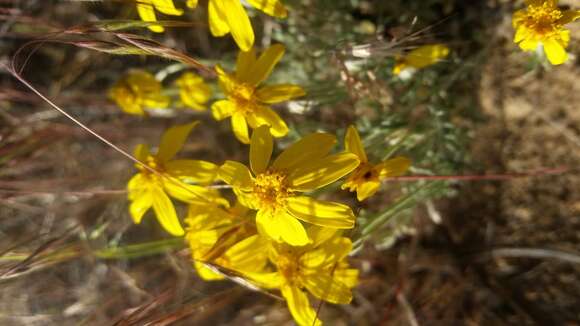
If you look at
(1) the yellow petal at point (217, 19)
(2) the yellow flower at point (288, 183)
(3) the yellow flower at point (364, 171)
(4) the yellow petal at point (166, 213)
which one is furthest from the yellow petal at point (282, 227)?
(1) the yellow petal at point (217, 19)

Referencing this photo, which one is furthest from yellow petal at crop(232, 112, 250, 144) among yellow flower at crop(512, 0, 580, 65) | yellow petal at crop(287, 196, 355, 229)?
yellow flower at crop(512, 0, 580, 65)

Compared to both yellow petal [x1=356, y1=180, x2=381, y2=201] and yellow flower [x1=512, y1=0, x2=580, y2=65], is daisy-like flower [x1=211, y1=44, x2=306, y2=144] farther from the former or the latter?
yellow flower [x1=512, y1=0, x2=580, y2=65]

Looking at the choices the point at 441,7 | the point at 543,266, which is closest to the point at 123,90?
the point at 441,7

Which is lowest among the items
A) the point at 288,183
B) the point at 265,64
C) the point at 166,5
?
the point at 288,183

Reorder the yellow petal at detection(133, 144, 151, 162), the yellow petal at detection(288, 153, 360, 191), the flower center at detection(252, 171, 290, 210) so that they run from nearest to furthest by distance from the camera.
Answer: the yellow petal at detection(288, 153, 360, 191)
the flower center at detection(252, 171, 290, 210)
the yellow petal at detection(133, 144, 151, 162)

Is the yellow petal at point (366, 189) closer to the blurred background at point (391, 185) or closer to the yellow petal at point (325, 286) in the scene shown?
the blurred background at point (391, 185)

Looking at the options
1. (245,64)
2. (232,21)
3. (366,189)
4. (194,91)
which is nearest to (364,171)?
(366,189)

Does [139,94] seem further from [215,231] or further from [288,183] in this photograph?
[288,183]
